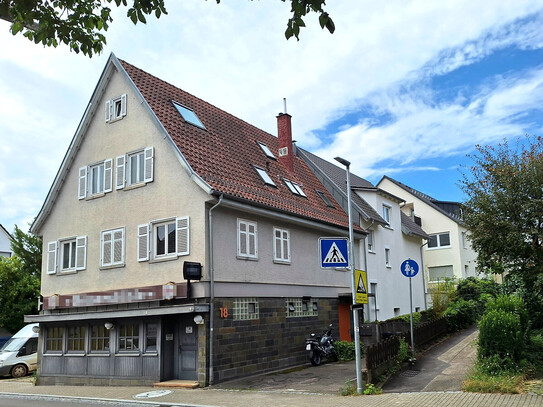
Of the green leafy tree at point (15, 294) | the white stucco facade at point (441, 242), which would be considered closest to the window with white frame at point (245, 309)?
the green leafy tree at point (15, 294)

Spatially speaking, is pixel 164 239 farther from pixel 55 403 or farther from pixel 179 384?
pixel 55 403

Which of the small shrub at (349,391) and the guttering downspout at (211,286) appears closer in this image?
the small shrub at (349,391)

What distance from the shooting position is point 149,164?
18750 mm

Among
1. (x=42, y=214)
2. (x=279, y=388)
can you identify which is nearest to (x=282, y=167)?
(x=42, y=214)

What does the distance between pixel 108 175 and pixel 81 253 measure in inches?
125

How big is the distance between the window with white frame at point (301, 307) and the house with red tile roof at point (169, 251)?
73 millimetres

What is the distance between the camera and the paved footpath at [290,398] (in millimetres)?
10820

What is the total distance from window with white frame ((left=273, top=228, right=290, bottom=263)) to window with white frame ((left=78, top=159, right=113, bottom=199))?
6.36 m

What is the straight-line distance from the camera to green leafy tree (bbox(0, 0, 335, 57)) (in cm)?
660

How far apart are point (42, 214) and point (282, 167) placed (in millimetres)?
10486

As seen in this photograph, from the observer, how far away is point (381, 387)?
44.3 ft

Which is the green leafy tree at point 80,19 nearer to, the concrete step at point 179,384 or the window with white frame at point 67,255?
the concrete step at point 179,384

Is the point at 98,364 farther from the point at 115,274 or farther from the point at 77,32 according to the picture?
the point at 77,32

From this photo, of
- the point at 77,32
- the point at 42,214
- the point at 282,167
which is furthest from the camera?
the point at 282,167
